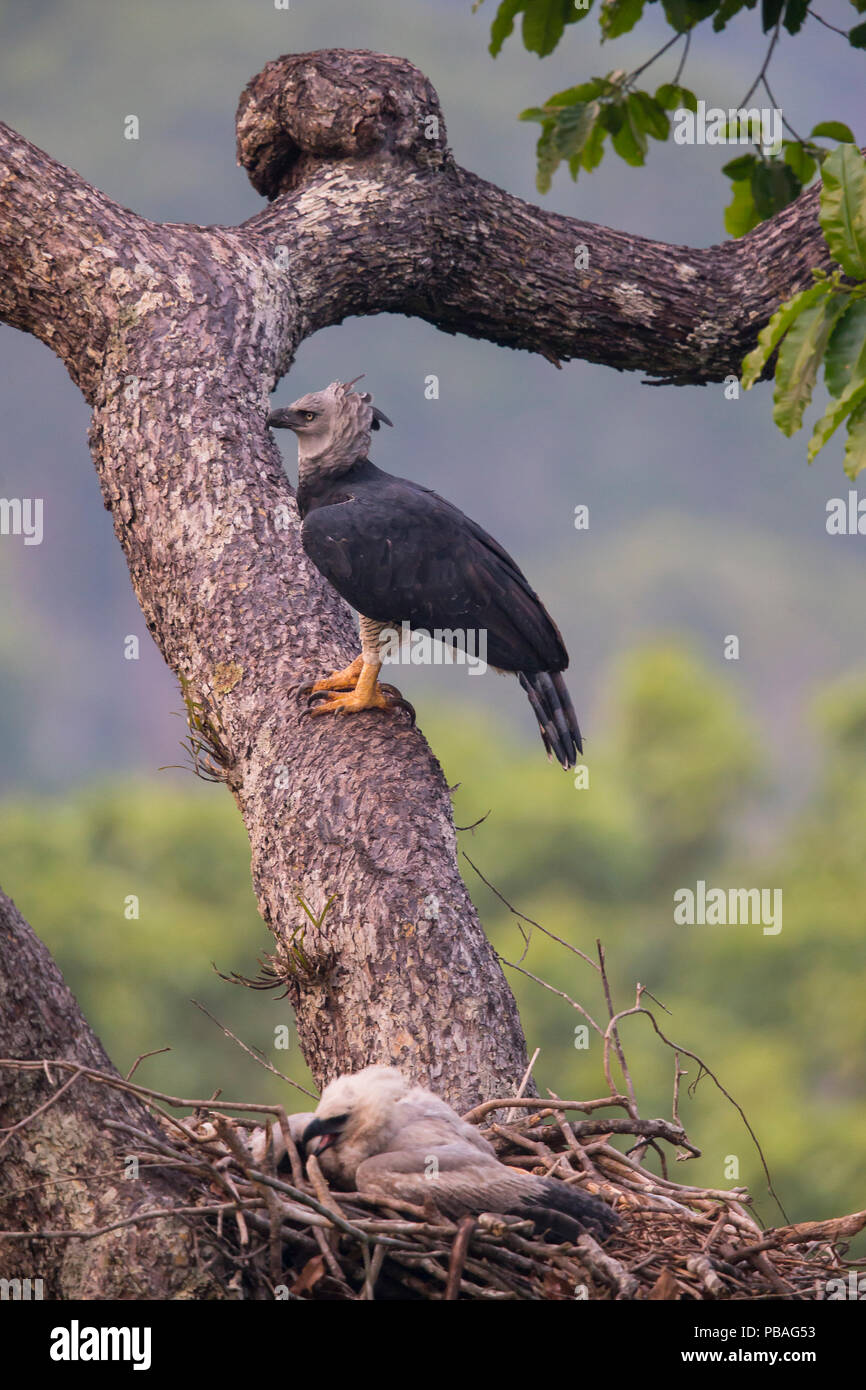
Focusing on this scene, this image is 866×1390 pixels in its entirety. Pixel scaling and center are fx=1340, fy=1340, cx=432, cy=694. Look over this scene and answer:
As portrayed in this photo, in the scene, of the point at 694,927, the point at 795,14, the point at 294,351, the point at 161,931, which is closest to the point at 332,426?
the point at 294,351

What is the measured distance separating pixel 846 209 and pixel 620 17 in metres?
0.64

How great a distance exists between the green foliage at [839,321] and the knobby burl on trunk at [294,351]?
1.62 meters

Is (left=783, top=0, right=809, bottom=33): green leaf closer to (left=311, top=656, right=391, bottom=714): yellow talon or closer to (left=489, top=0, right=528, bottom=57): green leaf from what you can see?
(left=489, top=0, right=528, bottom=57): green leaf

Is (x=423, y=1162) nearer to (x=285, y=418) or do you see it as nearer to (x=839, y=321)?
(x=839, y=321)

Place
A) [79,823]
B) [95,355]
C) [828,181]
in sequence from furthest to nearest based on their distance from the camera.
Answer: [79,823]
[95,355]
[828,181]

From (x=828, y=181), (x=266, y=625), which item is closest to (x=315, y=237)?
(x=266, y=625)

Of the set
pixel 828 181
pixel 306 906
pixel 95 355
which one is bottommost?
pixel 306 906

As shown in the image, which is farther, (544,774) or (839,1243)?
(544,774)

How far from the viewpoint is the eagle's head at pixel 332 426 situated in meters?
4.06

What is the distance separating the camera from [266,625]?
394 cm

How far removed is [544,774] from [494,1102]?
42.0 ft

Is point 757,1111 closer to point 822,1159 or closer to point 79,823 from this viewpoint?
point 822,1159

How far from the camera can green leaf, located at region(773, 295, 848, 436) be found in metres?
2.10

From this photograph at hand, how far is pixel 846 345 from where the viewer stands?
2.09 m
